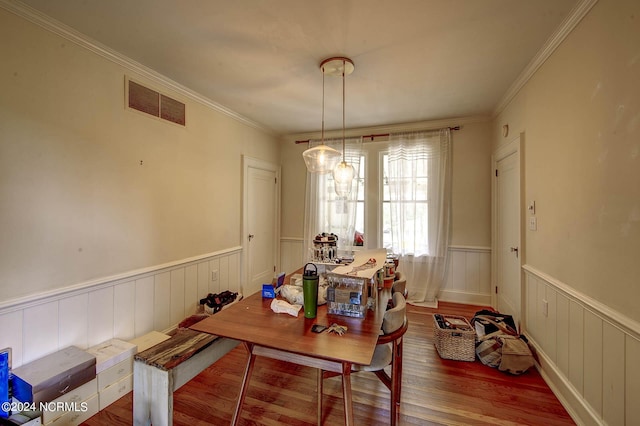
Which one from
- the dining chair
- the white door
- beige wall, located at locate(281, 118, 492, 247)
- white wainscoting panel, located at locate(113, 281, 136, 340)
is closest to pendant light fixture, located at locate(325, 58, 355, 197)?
the dining chair

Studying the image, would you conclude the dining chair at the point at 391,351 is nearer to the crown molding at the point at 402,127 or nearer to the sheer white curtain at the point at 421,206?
the sheer white curtain at the point at 421,206

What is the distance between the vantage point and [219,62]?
7.84 ft

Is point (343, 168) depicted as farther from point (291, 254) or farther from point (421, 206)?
point (291, 254)

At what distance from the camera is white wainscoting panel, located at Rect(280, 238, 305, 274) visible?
15.4 ft

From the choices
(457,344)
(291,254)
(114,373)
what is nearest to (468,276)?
(457,344)

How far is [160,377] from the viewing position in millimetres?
1431

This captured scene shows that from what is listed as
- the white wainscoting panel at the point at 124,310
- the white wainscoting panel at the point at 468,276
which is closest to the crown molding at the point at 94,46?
the white wainscoting panel at the point at 124,310

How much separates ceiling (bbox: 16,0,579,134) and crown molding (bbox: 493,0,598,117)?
0.14ft

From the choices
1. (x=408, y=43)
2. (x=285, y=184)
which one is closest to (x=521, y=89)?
(x=408, y=43)

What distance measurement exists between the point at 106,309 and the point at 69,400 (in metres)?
0.66

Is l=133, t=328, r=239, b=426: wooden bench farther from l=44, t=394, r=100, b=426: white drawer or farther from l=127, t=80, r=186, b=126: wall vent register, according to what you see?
l=127, t=80, r=186, b=126: wall vent register

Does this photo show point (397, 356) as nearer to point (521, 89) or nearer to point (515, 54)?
point (515, 54)

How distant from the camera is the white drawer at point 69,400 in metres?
1.60

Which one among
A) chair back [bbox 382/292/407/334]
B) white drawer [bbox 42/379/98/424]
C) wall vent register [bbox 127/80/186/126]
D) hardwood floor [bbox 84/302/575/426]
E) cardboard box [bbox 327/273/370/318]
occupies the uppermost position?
wall vent register [bbox 127/80/186/126]
